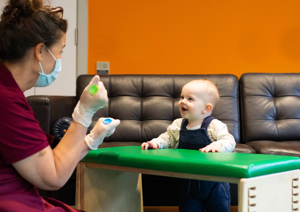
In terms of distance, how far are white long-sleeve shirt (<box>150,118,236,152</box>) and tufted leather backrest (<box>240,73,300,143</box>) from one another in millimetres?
1012

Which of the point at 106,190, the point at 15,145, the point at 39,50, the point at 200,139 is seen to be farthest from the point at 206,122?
the point at 15,145

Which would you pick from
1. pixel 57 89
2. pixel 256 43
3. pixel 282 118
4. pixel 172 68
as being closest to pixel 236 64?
pixel 256 43

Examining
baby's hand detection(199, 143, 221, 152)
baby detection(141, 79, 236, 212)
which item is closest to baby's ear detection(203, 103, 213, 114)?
baby detection(141, 79, 236, 212)

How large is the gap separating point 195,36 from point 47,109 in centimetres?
186

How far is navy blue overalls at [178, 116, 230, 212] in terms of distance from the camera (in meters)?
1.53

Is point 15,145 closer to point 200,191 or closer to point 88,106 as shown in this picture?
point 88,106

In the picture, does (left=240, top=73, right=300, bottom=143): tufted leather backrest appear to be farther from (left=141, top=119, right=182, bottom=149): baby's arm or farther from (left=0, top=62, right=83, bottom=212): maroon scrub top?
(left=0, top=62, right=83, bottom=212): maroon scrub top

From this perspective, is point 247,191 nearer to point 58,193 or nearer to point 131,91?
point 58,193

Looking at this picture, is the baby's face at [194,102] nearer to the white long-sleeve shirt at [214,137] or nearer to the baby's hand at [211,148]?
the white long-sleeve shirt at [214,137]

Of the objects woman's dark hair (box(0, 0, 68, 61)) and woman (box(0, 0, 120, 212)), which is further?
woman's dark hair (box(0, 0, 68, 61))

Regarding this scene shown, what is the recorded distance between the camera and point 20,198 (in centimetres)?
82

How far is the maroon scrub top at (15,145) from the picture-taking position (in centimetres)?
79

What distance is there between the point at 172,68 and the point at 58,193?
6.17 feet

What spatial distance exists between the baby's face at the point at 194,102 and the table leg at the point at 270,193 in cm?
71
